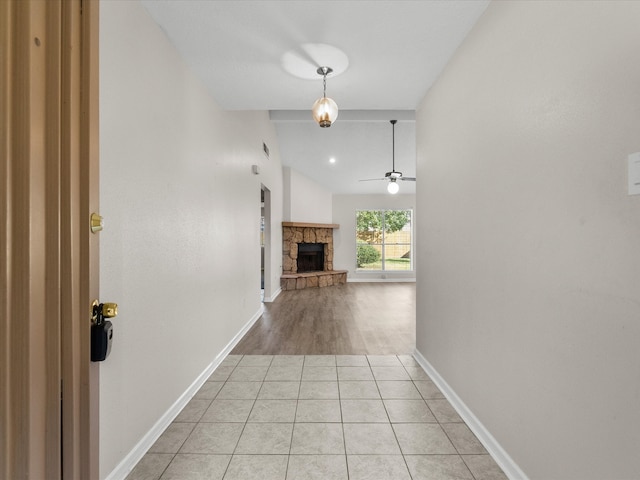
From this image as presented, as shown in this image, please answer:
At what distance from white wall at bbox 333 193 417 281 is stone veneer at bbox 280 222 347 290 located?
0.47m

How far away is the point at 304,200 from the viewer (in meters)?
7.30

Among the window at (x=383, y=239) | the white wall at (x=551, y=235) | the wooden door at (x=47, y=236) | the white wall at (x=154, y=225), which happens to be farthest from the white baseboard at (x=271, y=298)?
the wooden door at (x=47, y=236)

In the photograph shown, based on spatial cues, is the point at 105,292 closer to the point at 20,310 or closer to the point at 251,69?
the point at 20,310

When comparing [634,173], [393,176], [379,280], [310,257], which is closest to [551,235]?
[634,173]

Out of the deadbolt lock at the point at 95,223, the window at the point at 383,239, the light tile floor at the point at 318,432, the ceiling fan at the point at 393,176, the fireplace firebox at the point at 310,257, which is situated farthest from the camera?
the window at the point at 383,239

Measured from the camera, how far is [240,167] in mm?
3529

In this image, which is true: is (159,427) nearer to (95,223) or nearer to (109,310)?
(109,310)

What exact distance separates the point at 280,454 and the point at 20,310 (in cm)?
141

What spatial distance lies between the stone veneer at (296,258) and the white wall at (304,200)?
8.7 inches

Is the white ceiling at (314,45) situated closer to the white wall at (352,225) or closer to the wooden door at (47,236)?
the wooden door at (47,236)

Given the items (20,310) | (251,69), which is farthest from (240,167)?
(20,310)

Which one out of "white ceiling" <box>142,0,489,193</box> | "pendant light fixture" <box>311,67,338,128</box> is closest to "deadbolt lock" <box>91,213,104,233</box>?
"white ceiling" <box>142,0,489,193</box>

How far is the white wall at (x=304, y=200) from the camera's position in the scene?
6750 mm

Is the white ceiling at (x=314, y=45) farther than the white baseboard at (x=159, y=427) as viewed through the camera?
Yes
